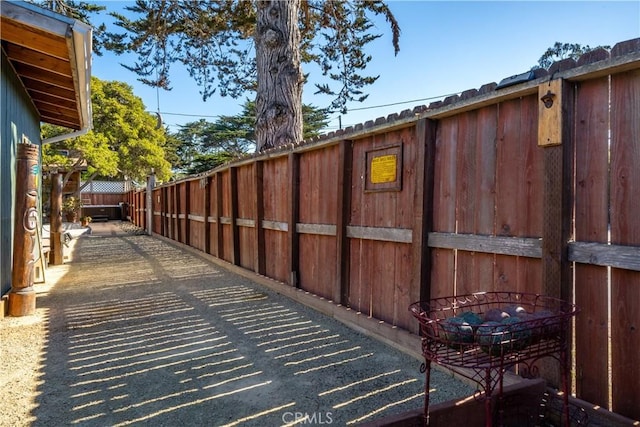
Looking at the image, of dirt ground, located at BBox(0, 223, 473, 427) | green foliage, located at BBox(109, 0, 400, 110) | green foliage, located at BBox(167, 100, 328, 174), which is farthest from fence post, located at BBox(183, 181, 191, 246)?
green foliage, located at BBox(167, 100, 328, 174)

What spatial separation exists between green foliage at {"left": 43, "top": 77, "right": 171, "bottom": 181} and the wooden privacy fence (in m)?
16.3

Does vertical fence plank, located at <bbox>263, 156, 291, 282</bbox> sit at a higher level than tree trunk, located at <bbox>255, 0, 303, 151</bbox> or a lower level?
lower

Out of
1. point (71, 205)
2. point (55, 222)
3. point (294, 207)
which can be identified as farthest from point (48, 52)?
point (71, 205)

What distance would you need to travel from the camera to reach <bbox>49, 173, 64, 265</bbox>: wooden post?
23.6 ft

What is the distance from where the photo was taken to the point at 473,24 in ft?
29.8

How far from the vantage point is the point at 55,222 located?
7.20 m

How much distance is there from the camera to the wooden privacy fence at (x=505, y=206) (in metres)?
1.82

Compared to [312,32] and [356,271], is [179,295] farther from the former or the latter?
[312,32]

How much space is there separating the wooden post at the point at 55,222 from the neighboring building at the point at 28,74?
1.24 metres

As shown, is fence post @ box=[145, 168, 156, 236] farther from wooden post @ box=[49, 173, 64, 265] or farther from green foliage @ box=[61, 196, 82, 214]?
wooden post @ box=[49, 173, 64, 265]

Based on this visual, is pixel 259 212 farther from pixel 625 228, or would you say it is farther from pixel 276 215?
pixel 625 228

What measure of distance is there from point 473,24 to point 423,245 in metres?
8.09

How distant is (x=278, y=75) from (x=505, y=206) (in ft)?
16.7

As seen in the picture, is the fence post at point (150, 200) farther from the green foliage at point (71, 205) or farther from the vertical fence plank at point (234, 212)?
the vertical fence plank at point (234, 212)
